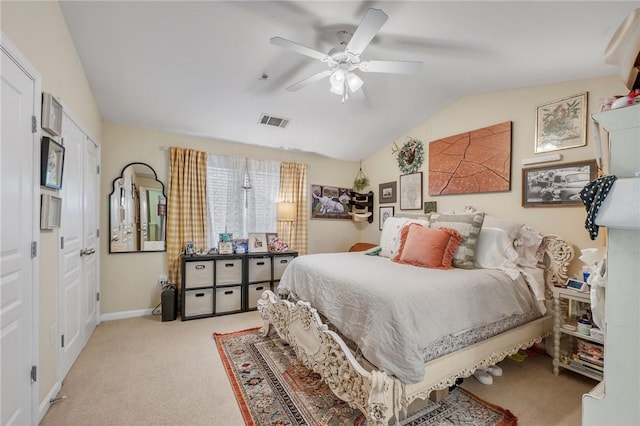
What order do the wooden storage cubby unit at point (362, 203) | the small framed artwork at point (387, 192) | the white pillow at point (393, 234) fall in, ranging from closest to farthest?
the white pillow at point (393, 234) → the small framed artwork at point (387, 192) → the wooden storage cubby unit at point (362, 203)

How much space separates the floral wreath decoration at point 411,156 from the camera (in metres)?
3.71

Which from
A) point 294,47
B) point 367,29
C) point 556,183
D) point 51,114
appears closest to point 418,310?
point 367,29

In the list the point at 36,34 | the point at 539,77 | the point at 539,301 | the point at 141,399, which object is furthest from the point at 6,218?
the point at 539,77

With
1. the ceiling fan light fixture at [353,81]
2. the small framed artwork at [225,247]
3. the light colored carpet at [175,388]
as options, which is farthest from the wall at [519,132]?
the small framed artwork at [225,247]

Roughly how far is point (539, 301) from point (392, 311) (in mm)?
1557

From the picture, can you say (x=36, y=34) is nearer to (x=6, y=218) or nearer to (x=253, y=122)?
(x=6, y=218)

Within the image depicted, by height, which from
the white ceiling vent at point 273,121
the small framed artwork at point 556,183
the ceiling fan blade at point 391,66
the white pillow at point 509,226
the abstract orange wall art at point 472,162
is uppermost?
the white ceiling vent at point 273,121

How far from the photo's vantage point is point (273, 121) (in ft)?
11.1

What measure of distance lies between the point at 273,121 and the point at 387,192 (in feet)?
6.77

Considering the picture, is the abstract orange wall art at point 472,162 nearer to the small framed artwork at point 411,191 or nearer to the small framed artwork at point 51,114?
the small framed artwork at point 411,191

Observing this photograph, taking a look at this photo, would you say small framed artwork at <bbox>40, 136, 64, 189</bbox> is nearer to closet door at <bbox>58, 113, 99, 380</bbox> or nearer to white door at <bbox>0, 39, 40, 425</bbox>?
white door at <bbox>0, 39, 40, 425</bbox>

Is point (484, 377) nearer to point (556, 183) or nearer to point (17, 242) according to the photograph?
point (556, 183)

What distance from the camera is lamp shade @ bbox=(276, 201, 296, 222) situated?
3.87 metres

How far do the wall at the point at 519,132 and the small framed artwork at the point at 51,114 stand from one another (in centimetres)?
370
